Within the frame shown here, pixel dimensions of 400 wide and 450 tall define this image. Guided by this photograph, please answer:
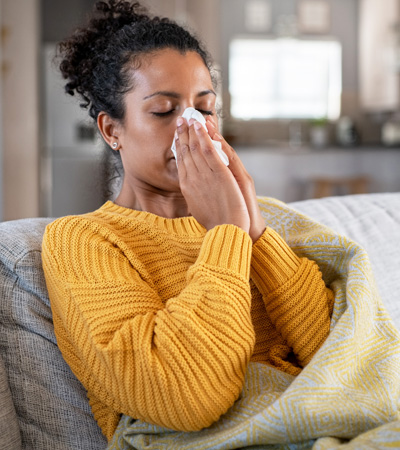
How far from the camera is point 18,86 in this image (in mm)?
5301

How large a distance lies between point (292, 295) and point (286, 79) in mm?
6302

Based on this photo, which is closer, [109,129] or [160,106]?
[160,106]

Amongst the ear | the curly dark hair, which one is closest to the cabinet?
the curly dark hair

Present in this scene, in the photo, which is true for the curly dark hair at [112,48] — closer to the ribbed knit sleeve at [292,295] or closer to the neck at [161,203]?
the neck at [161,203]

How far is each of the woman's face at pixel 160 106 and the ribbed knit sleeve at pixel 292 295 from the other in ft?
0.78

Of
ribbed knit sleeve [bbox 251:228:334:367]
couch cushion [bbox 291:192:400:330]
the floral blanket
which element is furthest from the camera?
couch cushion [bbox 291:192:400:330]

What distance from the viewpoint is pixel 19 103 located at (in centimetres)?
532

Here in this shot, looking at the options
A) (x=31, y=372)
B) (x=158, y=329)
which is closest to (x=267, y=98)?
(x=31, y=372)

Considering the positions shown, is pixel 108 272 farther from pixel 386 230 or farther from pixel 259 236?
pixel 386 230

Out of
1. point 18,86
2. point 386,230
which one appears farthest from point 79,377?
point 18,86

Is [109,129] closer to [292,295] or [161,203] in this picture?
[161,203]

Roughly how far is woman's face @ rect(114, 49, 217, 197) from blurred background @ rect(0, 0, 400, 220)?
3.20 metres

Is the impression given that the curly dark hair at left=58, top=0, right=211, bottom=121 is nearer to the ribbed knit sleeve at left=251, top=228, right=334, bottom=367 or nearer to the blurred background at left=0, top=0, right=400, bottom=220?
the ribbed knit sleeve at left=251, top=228, right=334, bottom=367

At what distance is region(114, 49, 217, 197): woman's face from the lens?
121 centimetres
